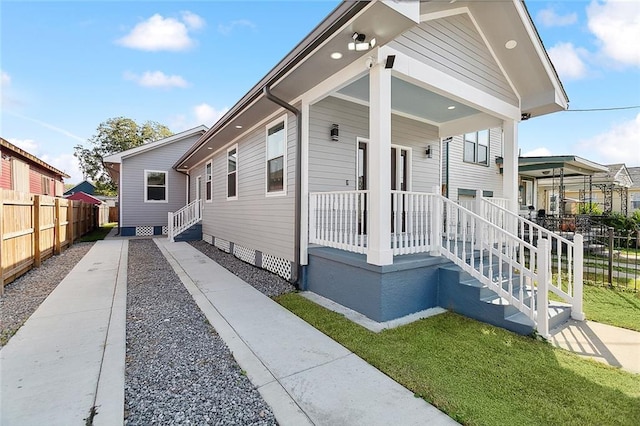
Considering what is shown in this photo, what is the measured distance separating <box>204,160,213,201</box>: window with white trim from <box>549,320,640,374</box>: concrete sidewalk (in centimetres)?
1100

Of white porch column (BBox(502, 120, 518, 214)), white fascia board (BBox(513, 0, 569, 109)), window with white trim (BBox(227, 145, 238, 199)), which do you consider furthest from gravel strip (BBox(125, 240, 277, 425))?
white fascia board (BBox(513, 0, 569, 109))

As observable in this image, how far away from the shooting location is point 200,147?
10.3m

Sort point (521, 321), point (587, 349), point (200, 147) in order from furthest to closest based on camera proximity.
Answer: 1. point (200, 147)
2. point (521, 321)
3. point (587, 349)

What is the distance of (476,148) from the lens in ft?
37.1

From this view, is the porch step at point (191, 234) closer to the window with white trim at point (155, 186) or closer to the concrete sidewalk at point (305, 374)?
the window with white trim at point (155, 186)

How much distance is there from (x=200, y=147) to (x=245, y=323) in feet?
26.5

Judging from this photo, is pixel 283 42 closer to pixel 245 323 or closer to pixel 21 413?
pixel 245 323

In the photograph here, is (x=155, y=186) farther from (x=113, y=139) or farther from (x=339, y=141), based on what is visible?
(x=113, y=139)

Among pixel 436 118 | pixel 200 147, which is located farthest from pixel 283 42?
pixel 436 118

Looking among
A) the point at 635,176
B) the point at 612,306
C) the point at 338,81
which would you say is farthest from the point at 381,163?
the point at 635,176

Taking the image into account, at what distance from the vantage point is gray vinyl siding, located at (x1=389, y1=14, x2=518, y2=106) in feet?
14.4

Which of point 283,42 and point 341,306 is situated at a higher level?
point 283,42

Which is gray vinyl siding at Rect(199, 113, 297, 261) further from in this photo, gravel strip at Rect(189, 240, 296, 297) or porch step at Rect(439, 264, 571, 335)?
porch step at Rect(439, 264, 571, 335)

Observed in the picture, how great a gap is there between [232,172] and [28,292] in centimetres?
549
